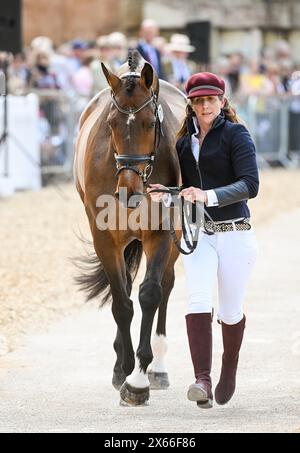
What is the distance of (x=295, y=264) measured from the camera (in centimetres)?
1179

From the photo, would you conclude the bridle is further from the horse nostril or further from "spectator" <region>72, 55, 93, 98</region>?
"spectator" <region>72, 55, 93, 98</region>

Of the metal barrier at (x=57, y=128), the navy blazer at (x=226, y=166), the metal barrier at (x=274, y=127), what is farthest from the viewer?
the metal barrier at (x=274, y=127)

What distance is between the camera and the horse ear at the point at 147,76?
6324mm

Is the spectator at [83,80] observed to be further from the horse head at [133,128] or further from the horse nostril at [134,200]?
the horse nostril at [134,200]

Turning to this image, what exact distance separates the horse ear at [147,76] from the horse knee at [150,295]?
1103mm

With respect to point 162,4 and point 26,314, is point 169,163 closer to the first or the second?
point 26,314

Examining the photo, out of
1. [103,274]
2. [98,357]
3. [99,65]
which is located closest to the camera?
[98,357]

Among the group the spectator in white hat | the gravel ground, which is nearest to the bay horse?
the gravel ground

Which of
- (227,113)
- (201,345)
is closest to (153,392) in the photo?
(201,345)

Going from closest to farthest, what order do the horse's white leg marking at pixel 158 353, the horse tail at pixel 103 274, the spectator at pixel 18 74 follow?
the horse's white leg marking at pixel 158 353 → the horse tail at pixel 103 274 → the spectator at pixel 18 74

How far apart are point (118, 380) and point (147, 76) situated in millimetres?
1781

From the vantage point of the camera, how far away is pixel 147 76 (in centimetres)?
636

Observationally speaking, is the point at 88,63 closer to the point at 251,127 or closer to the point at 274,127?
the point at 251,127

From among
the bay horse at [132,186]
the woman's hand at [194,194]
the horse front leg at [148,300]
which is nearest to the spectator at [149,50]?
the bay horse at [132,186]
